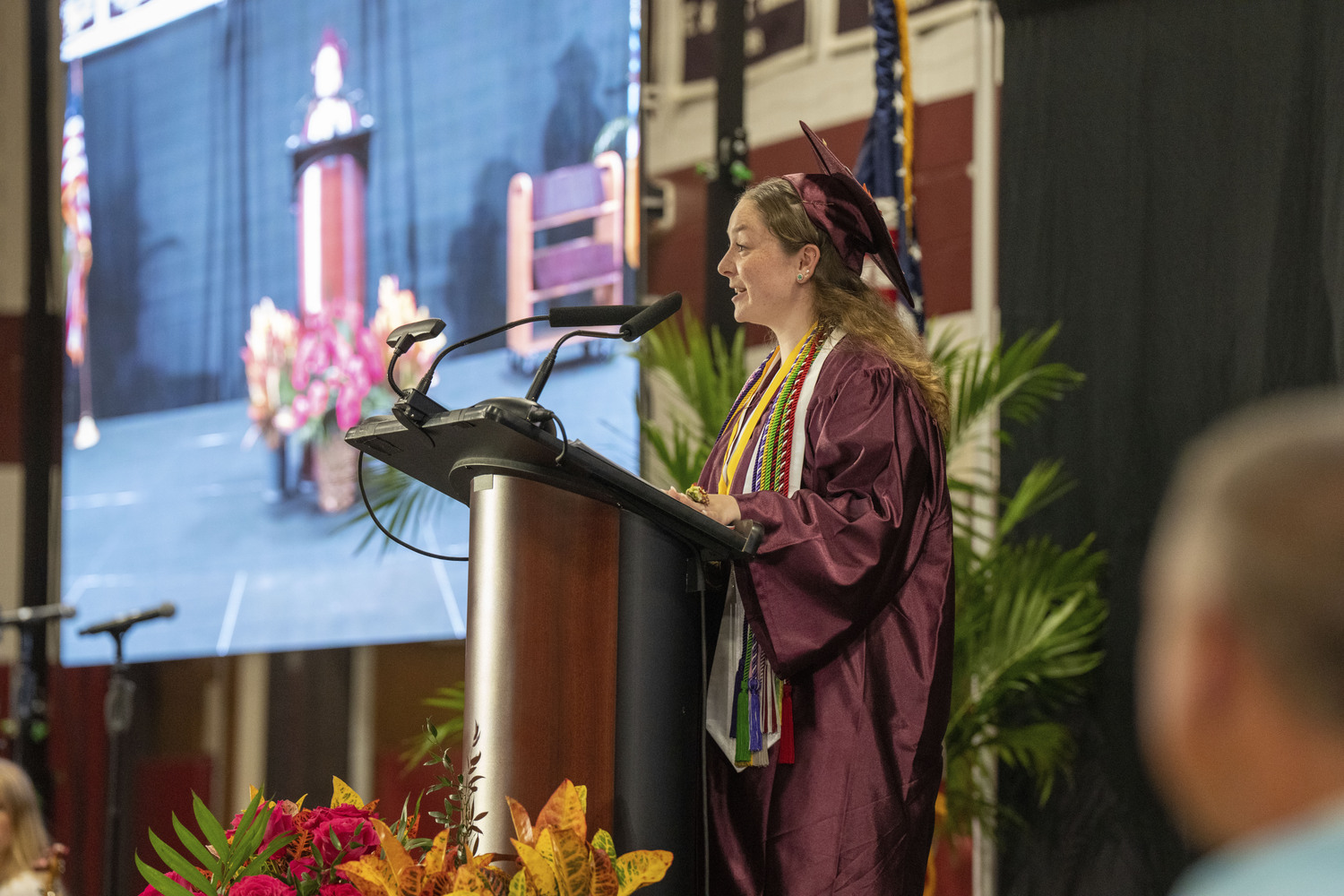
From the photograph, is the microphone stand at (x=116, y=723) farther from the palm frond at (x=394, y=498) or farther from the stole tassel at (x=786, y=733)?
the stole tassel at (x=786, y=733)

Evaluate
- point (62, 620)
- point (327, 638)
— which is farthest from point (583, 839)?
point (62, 620)

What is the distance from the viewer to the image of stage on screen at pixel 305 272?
4.33m

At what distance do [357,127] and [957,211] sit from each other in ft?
7.36

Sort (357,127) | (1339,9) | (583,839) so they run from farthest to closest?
(357,127) < (1339,9) < (583,839)

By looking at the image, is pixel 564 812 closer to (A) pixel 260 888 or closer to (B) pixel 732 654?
(A) pixel 260 888

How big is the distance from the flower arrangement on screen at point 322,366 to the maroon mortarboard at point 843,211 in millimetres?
2683

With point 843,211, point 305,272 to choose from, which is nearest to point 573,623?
point 843,211

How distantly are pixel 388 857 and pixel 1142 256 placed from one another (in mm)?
2495

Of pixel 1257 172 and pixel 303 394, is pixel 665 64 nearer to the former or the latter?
pixel 303 394

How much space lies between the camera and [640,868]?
1381 mm

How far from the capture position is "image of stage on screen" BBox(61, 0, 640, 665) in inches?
170

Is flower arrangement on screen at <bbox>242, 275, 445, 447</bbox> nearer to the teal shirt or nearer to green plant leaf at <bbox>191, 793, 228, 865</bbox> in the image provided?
green plant leaf at <bbox>191, 793, 228, 865</bbox>

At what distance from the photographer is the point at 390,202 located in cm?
481

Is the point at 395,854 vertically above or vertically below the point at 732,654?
below
